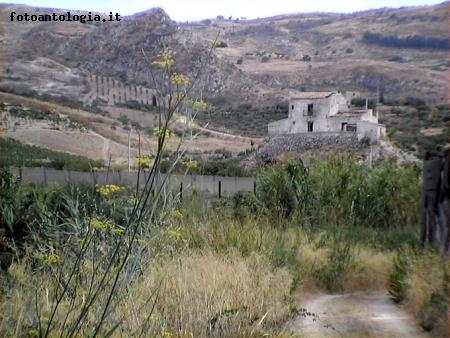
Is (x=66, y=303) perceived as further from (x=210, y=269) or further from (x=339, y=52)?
(x=339, y=52)

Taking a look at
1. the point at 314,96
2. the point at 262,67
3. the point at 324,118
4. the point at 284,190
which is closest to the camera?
the point at 284,190

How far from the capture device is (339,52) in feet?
275

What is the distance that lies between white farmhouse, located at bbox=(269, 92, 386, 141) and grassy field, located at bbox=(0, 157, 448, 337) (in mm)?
20606

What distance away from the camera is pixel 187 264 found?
21.3 feet

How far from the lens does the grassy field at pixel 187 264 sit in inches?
165

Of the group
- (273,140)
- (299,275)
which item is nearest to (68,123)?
(273,140)

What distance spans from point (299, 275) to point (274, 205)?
4837 mm

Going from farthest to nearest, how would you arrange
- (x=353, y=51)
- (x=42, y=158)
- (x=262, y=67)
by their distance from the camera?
(x=353, y=51)
(x=262, y=67)
(x=42, y=158)

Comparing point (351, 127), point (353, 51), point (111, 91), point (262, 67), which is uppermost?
point (353, 51)

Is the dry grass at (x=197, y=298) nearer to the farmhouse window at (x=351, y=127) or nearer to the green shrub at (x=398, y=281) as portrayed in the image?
the green shrub at (x=398, y=281)

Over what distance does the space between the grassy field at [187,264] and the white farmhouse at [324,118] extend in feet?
67.6

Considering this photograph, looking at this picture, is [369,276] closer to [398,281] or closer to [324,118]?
[398,281]

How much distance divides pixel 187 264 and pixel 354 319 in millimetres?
1640

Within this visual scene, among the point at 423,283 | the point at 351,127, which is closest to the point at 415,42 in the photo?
the point at 351,127
